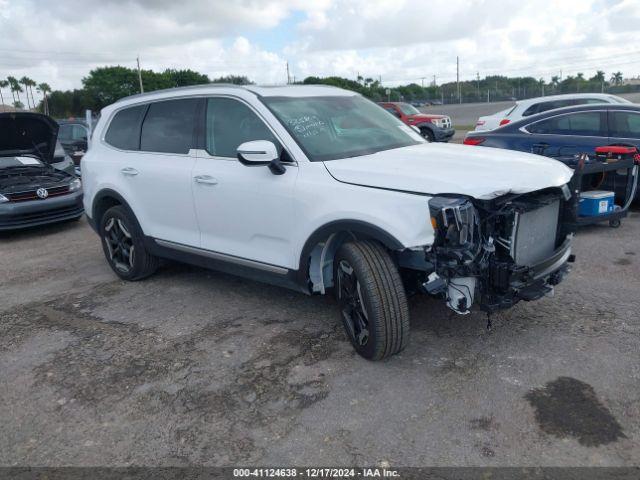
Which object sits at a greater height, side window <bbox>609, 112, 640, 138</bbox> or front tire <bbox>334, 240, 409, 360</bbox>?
side window <bbox>609, 112, 640, 138</bbox>

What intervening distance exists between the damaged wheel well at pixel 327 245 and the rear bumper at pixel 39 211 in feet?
19.2

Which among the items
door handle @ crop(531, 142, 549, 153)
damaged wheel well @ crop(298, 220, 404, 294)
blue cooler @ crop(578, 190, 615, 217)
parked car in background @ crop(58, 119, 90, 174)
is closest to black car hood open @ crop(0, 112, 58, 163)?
parked car in background @ crop(58, 119, 90, 174)

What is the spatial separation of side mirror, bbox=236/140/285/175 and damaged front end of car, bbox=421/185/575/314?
1.27 meters

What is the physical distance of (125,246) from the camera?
5695 mm

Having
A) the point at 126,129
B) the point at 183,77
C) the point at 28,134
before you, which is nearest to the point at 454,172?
the point at 126,129

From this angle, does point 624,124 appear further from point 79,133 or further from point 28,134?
point 79,133

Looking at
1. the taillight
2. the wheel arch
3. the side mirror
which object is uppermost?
the side mirror

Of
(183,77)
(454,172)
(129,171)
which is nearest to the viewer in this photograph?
(454,172)

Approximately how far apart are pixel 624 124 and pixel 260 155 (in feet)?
18.9

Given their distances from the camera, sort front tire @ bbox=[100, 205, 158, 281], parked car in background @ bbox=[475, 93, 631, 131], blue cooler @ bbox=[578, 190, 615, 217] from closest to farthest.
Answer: front tire @ bbox=[100, 205, 158, 281]
blue cooler @ bbox=[578, 190, 615, 217]
parked car in background @ bbox=[475, 93, 631, 131]

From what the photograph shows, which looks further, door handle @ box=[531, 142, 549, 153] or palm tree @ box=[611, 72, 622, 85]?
palm tree @ box=[611, 72, 622, 85]

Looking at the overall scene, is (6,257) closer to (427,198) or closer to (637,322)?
(427,198)

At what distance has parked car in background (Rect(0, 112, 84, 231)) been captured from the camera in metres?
8.14

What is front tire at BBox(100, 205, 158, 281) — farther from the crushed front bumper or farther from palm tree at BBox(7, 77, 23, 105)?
palm tree at BBox(7, 77, 23, 105)
